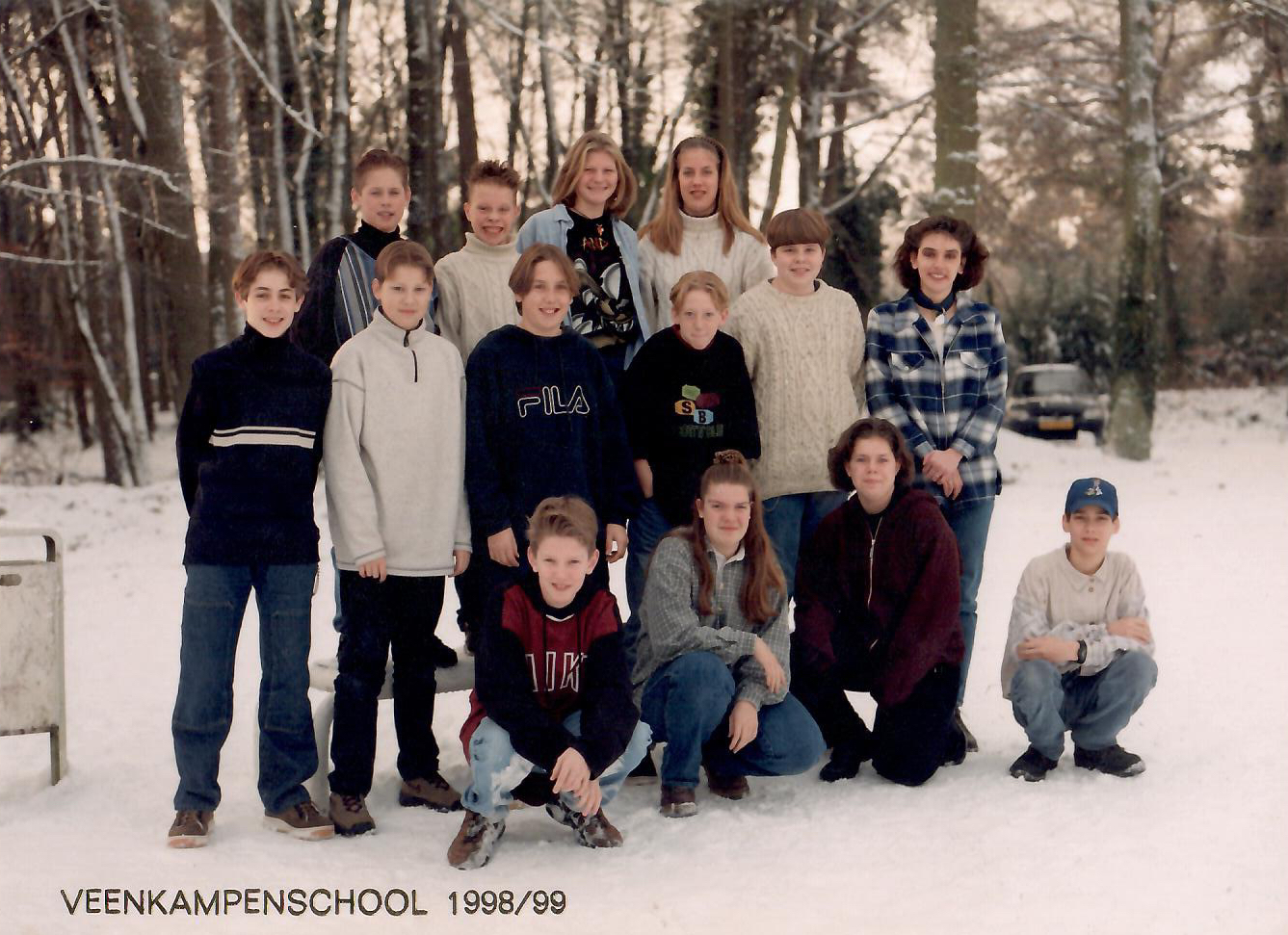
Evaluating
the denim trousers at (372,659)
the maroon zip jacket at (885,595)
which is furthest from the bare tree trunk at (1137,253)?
the denim trousers at (372,659)

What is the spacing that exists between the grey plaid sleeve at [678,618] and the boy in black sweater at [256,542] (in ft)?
3.62

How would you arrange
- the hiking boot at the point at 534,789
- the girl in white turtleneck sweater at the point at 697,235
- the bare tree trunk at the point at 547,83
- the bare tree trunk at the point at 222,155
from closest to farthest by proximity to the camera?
the hiking boot at the point at 534,789
the girl in white turtleneck sweater at the point at 697,235
the bare tree trunk at the point at 222,155
the bare tree trunk at the point at 547,83

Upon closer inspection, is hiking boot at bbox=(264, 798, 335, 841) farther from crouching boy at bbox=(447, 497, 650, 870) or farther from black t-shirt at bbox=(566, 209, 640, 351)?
black t-shirt at bbox=(566, 209, 640, 351)

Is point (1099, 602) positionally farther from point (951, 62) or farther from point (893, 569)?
point (951, 62)

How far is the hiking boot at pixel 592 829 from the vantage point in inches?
151

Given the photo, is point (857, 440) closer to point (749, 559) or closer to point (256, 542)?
point (749, 559)

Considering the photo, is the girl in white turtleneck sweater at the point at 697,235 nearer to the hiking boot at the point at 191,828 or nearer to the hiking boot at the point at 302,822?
the hiking boot at the point at 302,822

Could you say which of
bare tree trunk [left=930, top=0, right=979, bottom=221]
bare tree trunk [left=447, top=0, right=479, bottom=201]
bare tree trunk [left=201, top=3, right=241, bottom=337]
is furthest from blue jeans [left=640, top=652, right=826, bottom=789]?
bare tree trunk [left=447, top=0, right=479, bottom=201]

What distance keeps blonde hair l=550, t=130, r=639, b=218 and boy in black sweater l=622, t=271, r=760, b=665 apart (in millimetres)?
597

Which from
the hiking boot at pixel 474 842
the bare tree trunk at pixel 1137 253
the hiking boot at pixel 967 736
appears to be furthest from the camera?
the bare tree trunk at pixel 1137 253

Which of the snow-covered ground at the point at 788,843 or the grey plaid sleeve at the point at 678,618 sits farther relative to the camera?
the grey plaid sleeve at the point at 678,618

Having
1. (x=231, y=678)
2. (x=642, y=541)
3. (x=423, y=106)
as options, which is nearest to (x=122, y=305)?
(x=423, y=106)

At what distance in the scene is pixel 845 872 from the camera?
11.7 ft

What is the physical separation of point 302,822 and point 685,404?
1.89 m
